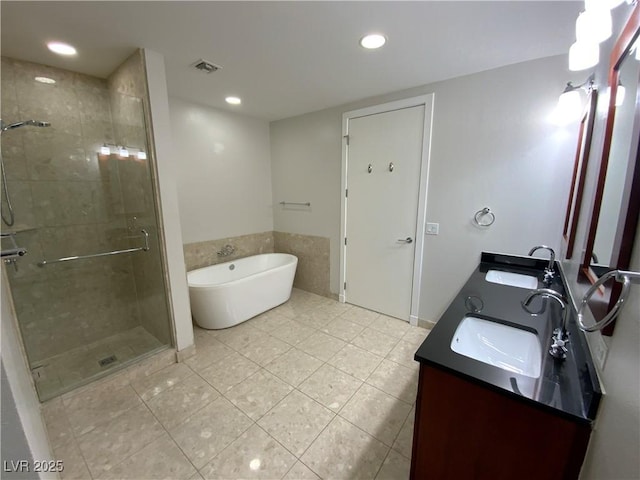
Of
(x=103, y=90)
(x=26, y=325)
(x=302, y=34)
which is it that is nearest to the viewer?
(x=302, y=34)

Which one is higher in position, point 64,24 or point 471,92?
point 64,24

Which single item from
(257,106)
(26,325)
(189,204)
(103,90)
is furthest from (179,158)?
(26,325)

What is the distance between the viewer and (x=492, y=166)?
7.20 feet

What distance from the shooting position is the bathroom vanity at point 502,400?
30.6 inches

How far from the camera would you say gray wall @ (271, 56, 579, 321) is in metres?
1.95

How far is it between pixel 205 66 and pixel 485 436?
2.76 meters

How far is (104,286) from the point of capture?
2.54m

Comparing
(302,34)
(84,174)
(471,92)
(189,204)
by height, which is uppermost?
(302,34)

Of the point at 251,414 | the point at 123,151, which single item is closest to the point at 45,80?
the point at 123,151

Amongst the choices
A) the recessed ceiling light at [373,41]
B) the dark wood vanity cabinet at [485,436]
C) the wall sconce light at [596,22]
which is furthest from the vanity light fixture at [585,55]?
the dark wood vanity cabinet at [485,436]

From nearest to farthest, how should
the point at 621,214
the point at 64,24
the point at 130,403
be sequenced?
the point at 621,214, the point at 64,24, the point at 130,403

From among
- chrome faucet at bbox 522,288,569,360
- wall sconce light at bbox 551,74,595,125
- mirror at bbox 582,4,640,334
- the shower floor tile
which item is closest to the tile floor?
the shower floor tile

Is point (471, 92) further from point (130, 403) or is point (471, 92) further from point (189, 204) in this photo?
point (130, 403)

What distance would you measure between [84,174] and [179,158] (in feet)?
2.74
